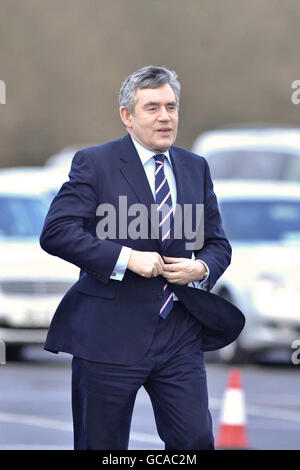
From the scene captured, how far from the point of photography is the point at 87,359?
6.12 m

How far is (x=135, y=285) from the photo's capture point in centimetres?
619

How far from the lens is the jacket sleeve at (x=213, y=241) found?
634 centimetres

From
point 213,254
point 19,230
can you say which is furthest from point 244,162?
point 213,254

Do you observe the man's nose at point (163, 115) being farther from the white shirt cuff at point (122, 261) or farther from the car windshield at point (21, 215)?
the car windshield at point (21, 215)

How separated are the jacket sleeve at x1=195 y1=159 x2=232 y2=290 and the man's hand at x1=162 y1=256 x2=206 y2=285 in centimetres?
11

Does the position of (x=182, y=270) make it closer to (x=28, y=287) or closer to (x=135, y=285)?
(x=135, y=285)

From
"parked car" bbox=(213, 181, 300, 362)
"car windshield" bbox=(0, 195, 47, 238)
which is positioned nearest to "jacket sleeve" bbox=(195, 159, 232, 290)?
"parked car" bbox=(213, 181, 300, 362)

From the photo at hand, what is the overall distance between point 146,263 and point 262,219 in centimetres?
963

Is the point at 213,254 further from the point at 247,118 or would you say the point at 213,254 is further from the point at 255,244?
the point at 247,118
